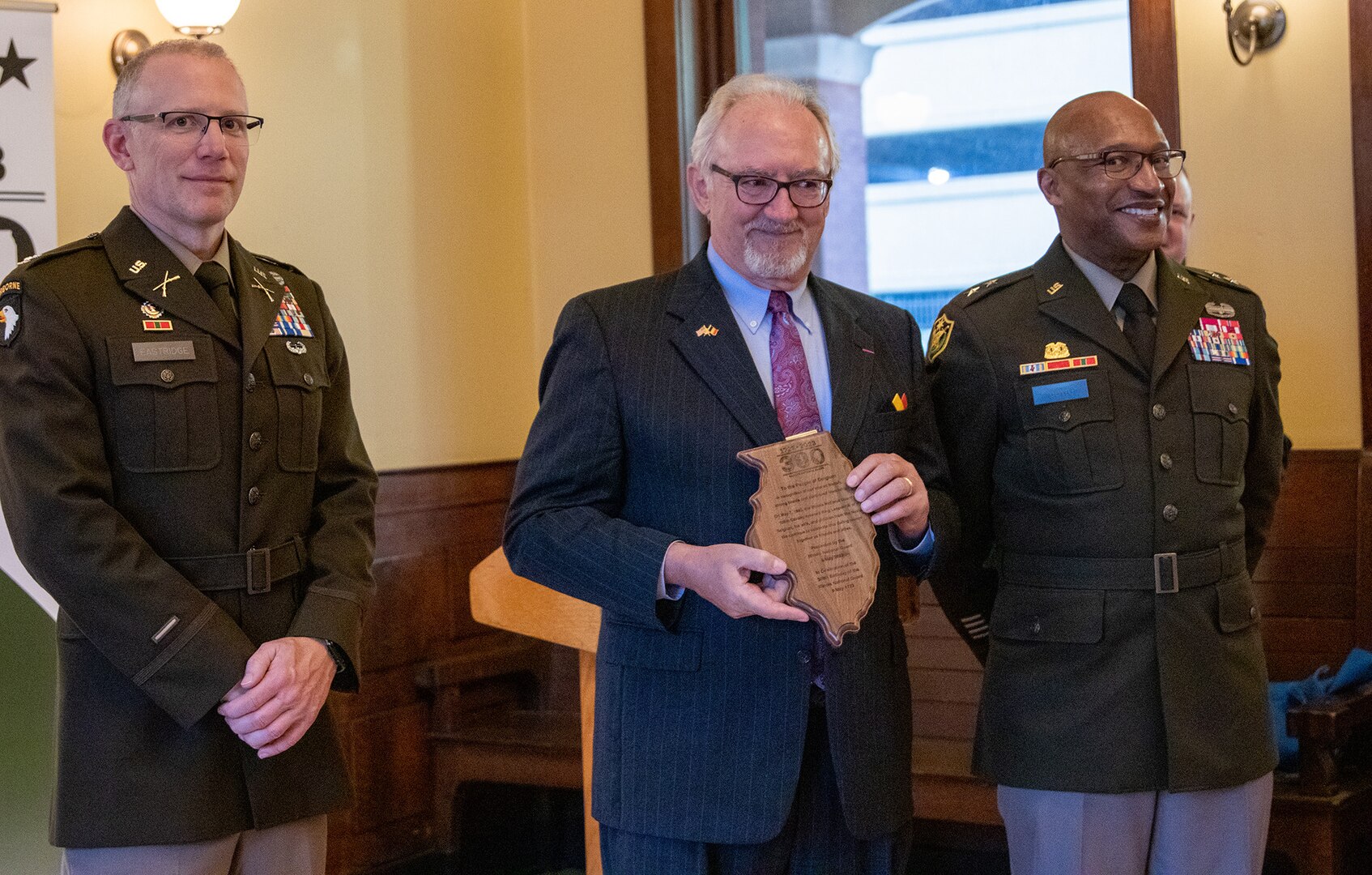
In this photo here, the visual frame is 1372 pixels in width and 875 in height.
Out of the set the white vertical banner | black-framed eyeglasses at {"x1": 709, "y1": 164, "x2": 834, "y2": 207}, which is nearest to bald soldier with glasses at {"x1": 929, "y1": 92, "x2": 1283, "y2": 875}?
black-framed eyeglasses at {"x1": 709, "y1": 164, "x2": 834, "y2": 207}

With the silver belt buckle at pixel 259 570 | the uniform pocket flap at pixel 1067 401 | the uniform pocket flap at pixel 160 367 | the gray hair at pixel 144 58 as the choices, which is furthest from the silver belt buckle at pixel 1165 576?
→ the gray hair at pixel 144 58

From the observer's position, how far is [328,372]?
2387 mm

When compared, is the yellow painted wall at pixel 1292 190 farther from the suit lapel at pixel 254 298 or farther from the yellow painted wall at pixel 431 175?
the suit lapel at pixel 254 298

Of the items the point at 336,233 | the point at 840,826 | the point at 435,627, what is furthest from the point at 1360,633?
the point at 336,233

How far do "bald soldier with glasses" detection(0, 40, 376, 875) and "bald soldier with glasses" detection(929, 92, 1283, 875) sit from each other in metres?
1.06

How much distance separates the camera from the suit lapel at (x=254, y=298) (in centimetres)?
217

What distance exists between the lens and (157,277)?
83.8 inches

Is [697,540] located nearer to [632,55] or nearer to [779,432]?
[779,432]

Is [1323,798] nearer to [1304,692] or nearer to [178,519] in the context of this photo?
[1304,692]

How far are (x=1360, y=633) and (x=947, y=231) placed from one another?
171cm

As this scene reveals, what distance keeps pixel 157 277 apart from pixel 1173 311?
5.35 feet

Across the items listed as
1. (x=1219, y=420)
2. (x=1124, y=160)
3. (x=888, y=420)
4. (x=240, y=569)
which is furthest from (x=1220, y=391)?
(x=240, y=569)

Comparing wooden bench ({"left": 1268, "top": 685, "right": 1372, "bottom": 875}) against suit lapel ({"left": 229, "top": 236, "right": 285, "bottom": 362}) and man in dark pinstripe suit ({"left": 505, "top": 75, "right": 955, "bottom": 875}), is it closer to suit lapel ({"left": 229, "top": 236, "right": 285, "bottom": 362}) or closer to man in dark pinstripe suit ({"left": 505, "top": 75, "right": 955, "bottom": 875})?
man in dark pinstripe suit ({"left": 505, "top": 75, "right": 955, "bottom": 875})

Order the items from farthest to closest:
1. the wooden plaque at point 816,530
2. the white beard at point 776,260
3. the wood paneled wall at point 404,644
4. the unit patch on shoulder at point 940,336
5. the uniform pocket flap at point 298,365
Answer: the wood paneled wall at point 404,644 → the unit patch on shoulder at point 940,336 → the uniform pocket flap at point 298,365 → the white beard at point 776,260 → the wooden plaque at point 816,530
